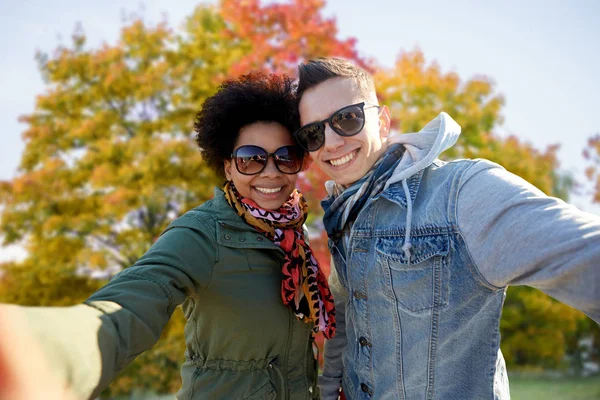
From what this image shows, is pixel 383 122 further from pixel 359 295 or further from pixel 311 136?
pixel 359 295

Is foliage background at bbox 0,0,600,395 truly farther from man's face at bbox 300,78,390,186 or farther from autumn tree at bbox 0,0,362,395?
man's face at bbox 300,78,390,186

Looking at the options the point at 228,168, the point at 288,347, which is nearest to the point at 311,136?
the point at 228,168

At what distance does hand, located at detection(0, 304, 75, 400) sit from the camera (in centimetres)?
99

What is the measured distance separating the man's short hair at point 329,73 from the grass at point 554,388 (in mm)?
9164

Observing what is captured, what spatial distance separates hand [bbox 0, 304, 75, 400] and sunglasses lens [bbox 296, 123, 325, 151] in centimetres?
144

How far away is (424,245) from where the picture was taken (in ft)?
5.90

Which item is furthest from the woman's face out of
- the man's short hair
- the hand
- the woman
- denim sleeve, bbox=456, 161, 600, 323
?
the hand

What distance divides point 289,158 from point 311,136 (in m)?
0.24

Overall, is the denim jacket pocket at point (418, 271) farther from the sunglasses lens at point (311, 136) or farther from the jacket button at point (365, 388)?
the sunglasses lens at point (311, 136)

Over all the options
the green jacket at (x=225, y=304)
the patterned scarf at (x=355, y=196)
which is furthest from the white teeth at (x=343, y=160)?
the green jacket at (x=225, y=304)

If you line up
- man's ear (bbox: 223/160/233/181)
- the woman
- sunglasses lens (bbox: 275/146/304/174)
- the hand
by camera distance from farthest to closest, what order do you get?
1. man's ear (bbox: 223/160/233/181)
2. sunglasses lens (bbox: 275/146/304/174)
3. the woman
4. the hand

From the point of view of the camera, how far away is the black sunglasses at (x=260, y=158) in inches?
96.9

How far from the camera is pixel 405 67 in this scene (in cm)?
955

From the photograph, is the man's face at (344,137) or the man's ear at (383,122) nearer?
the man's face at (344,137)
